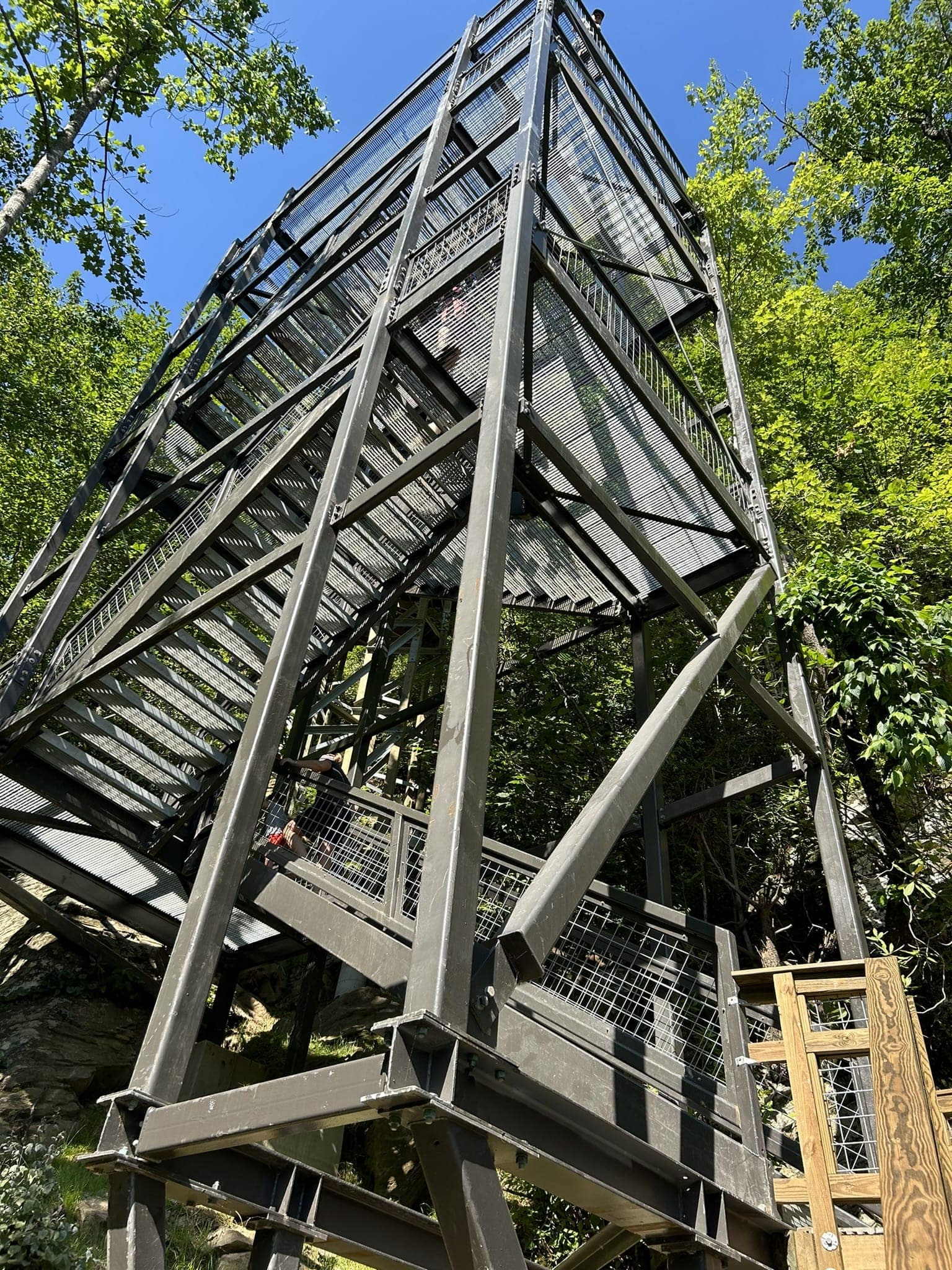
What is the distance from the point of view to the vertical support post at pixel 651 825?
730 cm

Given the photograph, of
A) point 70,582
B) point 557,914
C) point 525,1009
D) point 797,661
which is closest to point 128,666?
point 70,582

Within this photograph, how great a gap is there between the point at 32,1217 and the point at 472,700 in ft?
18.3

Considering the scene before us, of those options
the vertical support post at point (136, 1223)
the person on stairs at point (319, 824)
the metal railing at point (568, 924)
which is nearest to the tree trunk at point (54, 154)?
the person on stairs at point (319, 824)

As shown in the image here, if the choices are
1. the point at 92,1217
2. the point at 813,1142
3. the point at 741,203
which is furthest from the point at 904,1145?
the point at 741,203

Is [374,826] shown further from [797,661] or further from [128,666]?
[797,661]

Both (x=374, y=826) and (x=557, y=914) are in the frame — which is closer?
(x=557, y=914)

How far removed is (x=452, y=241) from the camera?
281 inches

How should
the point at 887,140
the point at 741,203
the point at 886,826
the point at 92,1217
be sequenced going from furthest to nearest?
the point at 887,140 < the point at 741,203 < the point at 886,826 < the point at 92,1217

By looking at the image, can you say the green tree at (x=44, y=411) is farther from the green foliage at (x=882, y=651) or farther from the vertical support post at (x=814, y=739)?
the green foliage at (x=882, y=651)

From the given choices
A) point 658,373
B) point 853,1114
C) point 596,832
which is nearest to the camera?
point 596,832

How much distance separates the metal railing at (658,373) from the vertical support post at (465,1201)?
6010 mm

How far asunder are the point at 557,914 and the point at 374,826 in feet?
14.1

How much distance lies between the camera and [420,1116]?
3023 millimetres

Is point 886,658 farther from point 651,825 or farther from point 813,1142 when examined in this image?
point 813,1142
